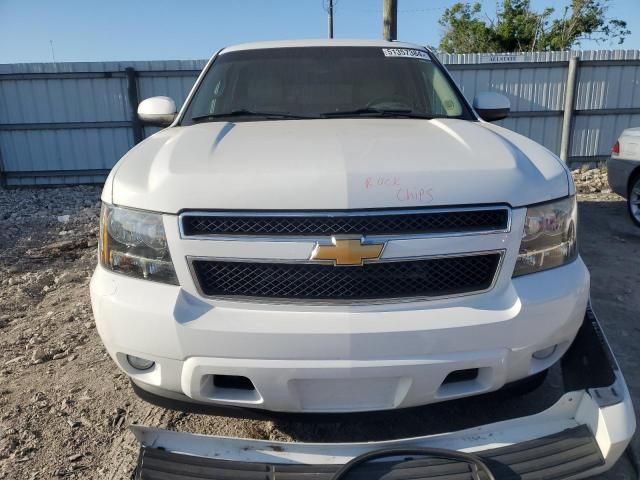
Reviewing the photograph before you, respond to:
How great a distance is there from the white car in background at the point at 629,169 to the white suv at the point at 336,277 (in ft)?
17.1

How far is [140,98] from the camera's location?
34.4 feet

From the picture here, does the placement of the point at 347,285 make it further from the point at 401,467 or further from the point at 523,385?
the point at 523,385

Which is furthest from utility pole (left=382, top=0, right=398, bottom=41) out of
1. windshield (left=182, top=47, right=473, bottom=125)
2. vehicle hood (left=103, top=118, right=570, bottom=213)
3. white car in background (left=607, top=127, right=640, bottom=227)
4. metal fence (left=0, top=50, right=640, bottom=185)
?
vehicle hood (left=103, top=118, right=570, bottom=213)

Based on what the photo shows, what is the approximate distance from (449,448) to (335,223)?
886mm

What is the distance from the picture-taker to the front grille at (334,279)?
1813 mm

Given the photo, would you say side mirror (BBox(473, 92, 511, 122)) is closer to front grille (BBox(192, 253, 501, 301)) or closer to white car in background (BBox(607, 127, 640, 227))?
front grille (BBox(192, 253, 501, 301))

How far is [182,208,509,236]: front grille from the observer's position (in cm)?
179

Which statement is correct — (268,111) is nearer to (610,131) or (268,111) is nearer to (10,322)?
(10,322)

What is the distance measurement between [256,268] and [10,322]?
292 cm

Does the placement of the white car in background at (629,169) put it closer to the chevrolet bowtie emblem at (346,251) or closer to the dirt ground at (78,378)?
the dirt ground at (78,378)

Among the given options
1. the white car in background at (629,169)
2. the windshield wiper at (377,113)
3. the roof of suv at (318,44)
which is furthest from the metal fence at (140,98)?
the windshield wiper at (377,113)

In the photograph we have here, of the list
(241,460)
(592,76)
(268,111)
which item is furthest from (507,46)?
(241,460)

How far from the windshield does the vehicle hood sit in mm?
746

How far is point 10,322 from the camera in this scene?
383cm
